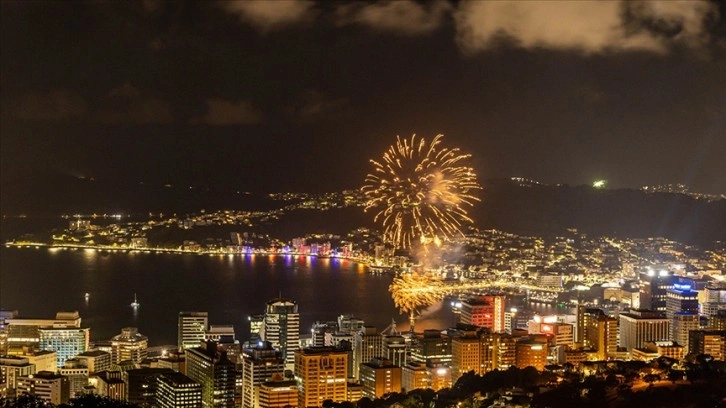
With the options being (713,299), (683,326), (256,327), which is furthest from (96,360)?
(713,299)

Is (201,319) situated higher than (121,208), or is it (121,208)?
(121,208)

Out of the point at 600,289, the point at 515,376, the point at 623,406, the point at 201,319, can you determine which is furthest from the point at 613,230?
the point at 623,406

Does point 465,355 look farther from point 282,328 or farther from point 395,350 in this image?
point 282,328

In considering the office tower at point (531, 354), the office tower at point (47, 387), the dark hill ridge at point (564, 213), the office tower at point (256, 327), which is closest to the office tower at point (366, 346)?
the office tower at point (531, 354)

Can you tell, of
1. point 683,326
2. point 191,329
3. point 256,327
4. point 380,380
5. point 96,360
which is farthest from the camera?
point 256,327

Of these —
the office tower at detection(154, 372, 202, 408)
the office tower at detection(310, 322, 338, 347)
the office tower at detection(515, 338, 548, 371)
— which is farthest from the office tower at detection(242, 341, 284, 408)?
the office tower at detection(515, 338, 548, 371)

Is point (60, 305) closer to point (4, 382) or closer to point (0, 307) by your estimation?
point (0, 307)

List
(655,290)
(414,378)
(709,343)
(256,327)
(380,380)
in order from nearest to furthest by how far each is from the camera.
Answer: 1. (380,380)
2. (414,378)
3. (709,343)
4. (256,327)
5. (655,290)
